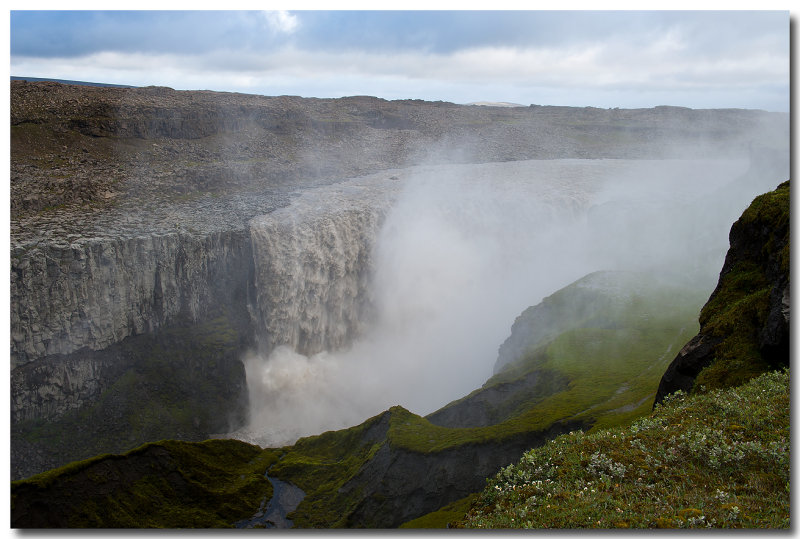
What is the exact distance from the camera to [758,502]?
44.8 ft

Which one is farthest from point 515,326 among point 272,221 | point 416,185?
point 416,185

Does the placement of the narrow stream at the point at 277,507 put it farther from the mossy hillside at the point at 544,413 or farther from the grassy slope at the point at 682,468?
the grassy slope at the point at 682,468

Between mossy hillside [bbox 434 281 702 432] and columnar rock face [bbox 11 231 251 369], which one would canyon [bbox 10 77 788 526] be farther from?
mossy hillside [bbox 434 281 702 432]

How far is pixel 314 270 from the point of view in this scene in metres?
64.3

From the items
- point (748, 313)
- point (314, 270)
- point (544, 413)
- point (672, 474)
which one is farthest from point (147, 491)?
point (314, 270)

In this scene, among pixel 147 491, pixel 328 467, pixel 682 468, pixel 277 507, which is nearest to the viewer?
pixel 682 468

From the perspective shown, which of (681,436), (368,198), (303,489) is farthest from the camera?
(368,198)

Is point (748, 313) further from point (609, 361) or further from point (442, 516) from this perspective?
point (609, 361)

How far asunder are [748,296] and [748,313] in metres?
1.42

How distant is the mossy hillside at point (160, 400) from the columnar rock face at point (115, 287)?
6.80 feet

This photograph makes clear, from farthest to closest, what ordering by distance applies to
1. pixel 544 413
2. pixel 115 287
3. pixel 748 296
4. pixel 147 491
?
pixel 115 287 < pixel 544 413 < pixel 147 491 < pixel 748 296

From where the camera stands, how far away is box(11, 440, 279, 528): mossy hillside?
25.3 meters

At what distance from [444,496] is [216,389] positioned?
3141 centimetres

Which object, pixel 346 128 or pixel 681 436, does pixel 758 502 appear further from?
pixel 346 128
